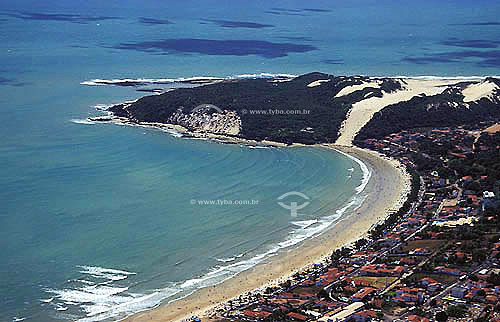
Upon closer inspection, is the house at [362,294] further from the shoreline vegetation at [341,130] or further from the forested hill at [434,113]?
the forested hill at [434,113]

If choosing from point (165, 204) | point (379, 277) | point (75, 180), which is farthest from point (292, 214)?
point (75, 180)

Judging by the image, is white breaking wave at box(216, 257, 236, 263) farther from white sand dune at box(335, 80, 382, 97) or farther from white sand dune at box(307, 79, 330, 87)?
white sand dune at box(307, 79, 330, 87)

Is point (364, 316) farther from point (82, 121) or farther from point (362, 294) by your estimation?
point (82, 121)

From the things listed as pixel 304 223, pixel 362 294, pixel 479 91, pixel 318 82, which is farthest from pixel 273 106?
pixel 362 294

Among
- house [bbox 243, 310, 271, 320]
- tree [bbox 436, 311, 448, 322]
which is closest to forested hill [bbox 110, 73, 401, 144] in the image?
house [bbox 243, 310, 271, 320]

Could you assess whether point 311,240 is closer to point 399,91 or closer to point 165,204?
point 165,204
